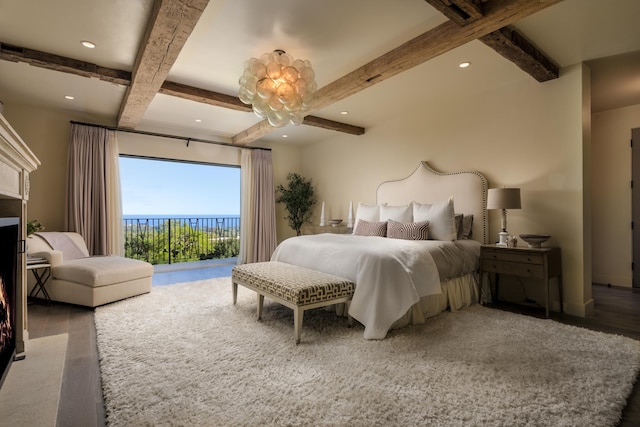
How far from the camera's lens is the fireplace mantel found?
5.47 ft

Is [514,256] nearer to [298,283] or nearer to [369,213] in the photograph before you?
[369,213]

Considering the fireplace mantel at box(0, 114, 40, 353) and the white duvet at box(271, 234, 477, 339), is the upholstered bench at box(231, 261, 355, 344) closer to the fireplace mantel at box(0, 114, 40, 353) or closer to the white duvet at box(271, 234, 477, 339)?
the white duvet at box(271, 234, 477, 339)

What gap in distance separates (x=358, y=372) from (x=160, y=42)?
2685 millimetres

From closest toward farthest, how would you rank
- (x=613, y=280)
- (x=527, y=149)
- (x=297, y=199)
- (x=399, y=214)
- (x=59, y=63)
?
1. (x=59, y=63)
2. (x=527, y=149)
3. (x=399, y=214)
4. (x=613, y=280)
5. (x=297, y=199)

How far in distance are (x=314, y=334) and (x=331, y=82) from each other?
2615 mm

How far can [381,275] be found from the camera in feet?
8.39

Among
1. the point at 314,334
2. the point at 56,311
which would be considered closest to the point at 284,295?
the point at 314,334

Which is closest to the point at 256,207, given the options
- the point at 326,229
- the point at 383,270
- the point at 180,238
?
the point at 326,229

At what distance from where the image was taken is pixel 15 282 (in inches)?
76.0

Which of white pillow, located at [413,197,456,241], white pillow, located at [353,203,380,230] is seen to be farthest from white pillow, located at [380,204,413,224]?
white pillow, located at [413,197,456,241]

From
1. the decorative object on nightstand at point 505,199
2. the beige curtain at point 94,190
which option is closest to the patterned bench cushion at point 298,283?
the decorative object on nightstand at point 505,199

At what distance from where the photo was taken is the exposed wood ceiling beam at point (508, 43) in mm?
1957

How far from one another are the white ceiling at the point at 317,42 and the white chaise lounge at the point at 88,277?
190cm

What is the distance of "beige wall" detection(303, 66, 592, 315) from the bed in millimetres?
238
